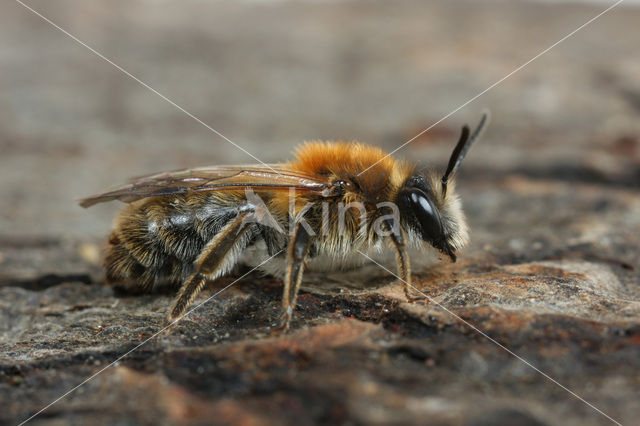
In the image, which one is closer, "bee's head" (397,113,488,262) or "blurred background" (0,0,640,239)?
"bee's head" (397,113,488,262)

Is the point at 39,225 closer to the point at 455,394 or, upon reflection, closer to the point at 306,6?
the point at 455,394

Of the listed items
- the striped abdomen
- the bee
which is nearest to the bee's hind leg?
the bee

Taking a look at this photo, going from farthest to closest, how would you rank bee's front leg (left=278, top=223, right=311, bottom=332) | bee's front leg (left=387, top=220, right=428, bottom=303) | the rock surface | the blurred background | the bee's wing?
the blurred background → the bee's wing → bee's front leg (left=387, top=220, right=428, bottom=303) → bee's front leg (left=278, top=223, right=311, bottom=332) → the rock surface

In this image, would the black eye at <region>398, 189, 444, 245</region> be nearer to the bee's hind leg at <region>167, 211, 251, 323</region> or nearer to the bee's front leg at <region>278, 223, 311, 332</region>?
the bee's front leg at <region>278, 223, 311, 332</region>

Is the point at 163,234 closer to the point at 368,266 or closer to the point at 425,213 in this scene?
the point at 368,266

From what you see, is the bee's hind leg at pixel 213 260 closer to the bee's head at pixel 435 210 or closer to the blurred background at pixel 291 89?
the bee's head at pixel 435 210

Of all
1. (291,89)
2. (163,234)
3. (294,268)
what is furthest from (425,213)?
(291,89)
